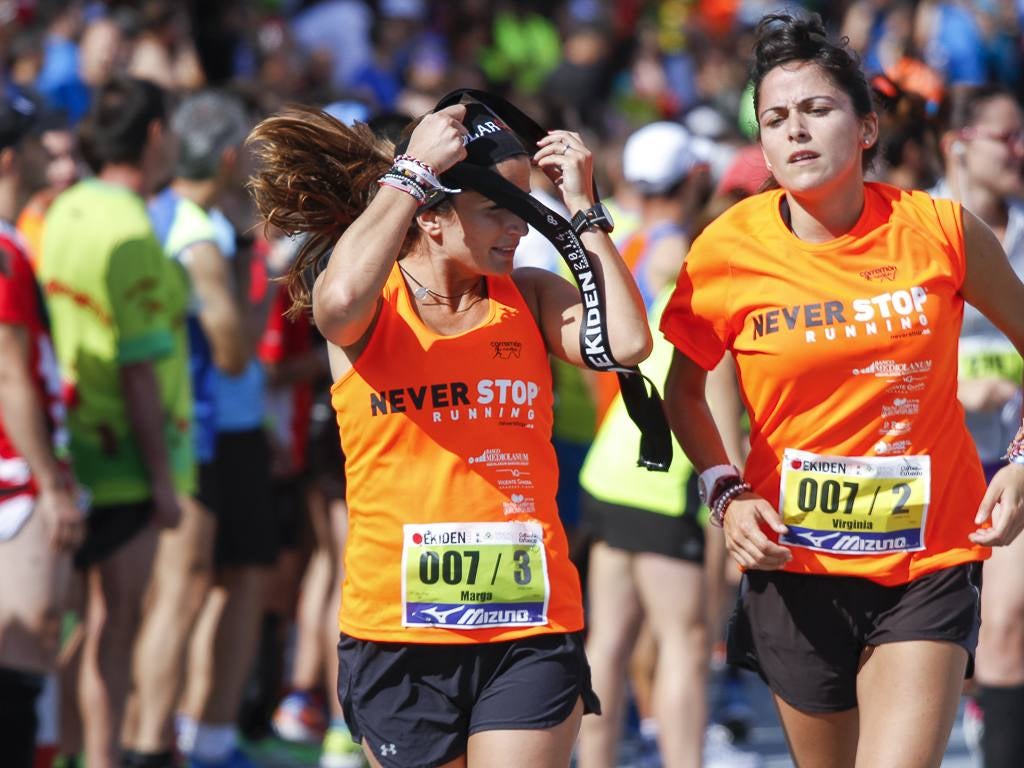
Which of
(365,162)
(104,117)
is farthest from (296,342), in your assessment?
(365,162)

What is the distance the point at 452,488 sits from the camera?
3.71 meters

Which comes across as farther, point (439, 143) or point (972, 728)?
point (972, 728)

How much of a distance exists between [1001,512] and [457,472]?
1.31 m

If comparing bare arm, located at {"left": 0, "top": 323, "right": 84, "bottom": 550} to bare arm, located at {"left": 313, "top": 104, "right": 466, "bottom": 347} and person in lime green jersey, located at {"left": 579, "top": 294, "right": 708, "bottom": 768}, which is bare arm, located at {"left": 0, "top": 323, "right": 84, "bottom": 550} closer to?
bare arm, located at {"left": 313, "top": 104, "right": 466, "bottom": 347}

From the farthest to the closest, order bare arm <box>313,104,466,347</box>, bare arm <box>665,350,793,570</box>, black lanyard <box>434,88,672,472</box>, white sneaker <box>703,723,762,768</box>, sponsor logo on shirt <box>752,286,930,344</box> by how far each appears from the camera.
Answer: white sneaker <box>703,723,762,768</box> → bare arm <box>665,350,793,570</box> → sponsor logo on shirt <box>752,286,930,344</box> → black lanyard <box>434,88,672,472</box> → bare arm <box>313,104,466,347</box>

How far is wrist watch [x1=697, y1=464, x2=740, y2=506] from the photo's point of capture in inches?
163

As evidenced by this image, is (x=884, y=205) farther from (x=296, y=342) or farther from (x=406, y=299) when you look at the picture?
(x=296, y=342)

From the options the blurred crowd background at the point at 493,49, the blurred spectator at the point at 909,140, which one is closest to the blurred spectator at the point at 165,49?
the blurred crowd background at the point at 493,49

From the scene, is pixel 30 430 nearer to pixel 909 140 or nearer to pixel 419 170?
pixel 419 170

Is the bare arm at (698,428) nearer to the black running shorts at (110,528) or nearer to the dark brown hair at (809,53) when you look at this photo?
the dark brown hair at (809,53)

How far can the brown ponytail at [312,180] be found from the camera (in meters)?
3.98

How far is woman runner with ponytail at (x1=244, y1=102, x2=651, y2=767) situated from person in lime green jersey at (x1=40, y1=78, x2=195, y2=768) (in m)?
2.17

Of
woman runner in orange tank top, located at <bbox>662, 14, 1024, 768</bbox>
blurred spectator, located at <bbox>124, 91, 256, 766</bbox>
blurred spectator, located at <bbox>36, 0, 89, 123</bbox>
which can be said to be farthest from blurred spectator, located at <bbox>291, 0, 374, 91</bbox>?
woman runner in orange tank top, located at <bbox>662, 14, 1024, 768</bbox>

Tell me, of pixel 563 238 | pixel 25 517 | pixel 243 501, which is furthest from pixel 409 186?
pixel 243 501
